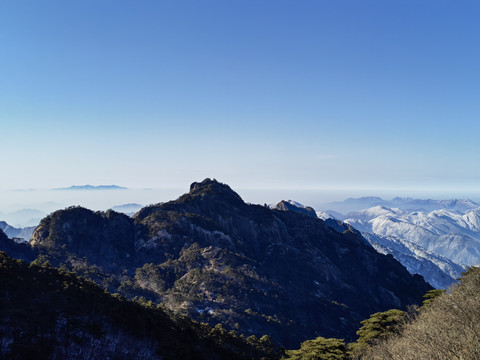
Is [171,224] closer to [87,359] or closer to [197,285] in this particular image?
[197,285]

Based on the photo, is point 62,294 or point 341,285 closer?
point 62,294

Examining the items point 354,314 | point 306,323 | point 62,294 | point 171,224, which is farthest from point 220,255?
point 62,294

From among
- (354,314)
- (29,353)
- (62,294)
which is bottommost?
(354,314)

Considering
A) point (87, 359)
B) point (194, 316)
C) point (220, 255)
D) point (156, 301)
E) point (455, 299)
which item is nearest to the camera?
point (87, 359)

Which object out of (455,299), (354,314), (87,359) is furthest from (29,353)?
(354,314)

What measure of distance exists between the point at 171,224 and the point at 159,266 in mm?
34332

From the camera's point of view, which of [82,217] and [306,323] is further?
[82,217]

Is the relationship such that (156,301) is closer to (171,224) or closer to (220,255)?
(220,255)

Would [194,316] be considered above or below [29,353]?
below

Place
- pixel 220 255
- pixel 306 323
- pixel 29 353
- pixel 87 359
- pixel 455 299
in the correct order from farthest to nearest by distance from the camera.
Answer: pixel 220 255 → pixel 306 323 → pixel 455 299 → pixel 87 359 → pixel 29 353

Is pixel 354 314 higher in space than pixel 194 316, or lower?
lower

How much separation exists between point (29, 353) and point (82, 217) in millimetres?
162190

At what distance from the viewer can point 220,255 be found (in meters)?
178

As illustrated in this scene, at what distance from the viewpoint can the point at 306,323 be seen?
15100 cm
